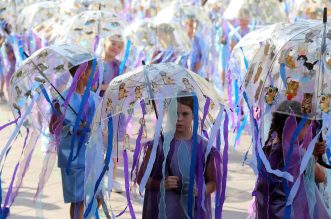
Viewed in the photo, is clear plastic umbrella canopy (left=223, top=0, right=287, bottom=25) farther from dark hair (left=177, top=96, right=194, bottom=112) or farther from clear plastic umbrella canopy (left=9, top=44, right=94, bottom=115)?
dark hair (left=177, top=96, right=194, bottom=112)

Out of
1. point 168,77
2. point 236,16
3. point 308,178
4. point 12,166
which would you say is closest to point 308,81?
point 308,178

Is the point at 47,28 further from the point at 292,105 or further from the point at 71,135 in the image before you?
the point at 292,105

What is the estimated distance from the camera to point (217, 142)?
4.47 metres

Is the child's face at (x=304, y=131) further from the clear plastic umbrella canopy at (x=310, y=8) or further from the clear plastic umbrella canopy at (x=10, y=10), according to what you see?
the clear plastic umbrella canopy at (x=10, y=10)

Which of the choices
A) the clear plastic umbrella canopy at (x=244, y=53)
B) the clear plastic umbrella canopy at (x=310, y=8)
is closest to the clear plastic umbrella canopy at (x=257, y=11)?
the clear plastic umbrella canopy at (x=310, y=8)

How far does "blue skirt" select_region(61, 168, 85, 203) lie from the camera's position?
5.29 meters

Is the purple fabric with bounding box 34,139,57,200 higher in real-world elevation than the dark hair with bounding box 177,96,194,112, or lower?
lower

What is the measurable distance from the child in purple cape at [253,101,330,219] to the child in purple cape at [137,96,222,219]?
0.98 feet

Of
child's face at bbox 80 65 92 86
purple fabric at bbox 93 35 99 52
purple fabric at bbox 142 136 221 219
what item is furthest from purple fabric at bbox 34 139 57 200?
purple fabric at bbox 93 35 99 52

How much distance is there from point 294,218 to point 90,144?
3.84 ft

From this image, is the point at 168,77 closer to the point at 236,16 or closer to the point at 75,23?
the point at 75,23

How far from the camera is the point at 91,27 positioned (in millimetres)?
8516

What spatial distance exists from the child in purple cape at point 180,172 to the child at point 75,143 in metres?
0.99

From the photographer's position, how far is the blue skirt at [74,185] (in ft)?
17.3
